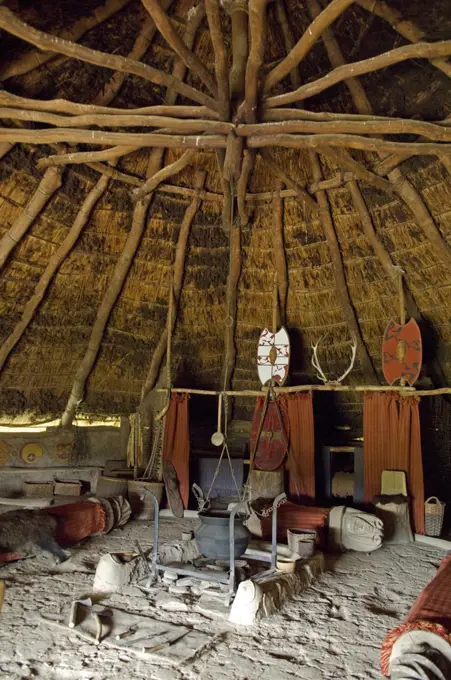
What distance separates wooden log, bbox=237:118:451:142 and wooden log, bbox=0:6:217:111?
292 mm

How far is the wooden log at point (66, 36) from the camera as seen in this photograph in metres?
4.66

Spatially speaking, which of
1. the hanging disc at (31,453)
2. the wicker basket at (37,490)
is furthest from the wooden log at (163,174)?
the wicker basket at (37,490)

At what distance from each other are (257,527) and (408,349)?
107 inches

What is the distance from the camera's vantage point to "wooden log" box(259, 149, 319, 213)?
5324mm

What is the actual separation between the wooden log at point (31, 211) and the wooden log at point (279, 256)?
252cm

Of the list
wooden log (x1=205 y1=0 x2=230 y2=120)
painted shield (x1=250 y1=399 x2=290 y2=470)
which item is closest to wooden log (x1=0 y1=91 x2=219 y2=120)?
wooden log (x1=205 y1=0 x2=230 y2=120)

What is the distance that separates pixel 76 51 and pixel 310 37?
166 cm

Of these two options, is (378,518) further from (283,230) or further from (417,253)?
(283,230)

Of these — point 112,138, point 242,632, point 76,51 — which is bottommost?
point 242,632

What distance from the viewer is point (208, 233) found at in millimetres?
7059

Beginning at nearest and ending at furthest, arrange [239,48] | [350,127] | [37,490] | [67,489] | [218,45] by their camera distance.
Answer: [218,45]
[350,127]
[239,48]
[37,490]
[67,489]

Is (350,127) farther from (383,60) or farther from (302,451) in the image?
(302,451)

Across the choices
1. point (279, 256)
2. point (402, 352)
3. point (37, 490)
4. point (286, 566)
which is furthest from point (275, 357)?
point (37, 490)

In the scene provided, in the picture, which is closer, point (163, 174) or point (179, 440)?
point (163, 174)
